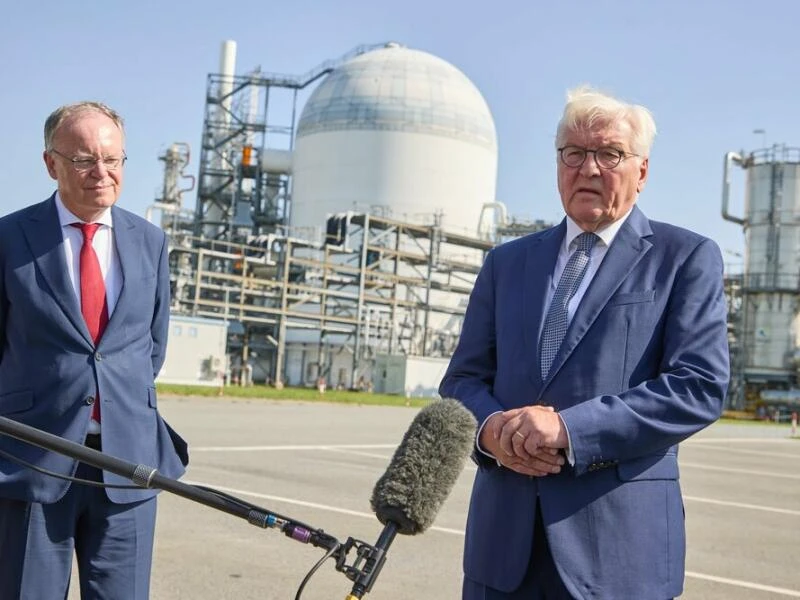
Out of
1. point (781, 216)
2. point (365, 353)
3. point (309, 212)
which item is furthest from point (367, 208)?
point (781, 216)

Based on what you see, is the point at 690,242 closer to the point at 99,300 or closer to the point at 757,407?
the point at 99,300

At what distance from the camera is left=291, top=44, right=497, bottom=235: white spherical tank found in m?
53.3

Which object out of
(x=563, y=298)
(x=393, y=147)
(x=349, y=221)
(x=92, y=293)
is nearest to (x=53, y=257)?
(x=92, y=293)

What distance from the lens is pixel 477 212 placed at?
5612cm

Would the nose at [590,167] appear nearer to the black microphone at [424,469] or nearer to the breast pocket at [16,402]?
the black microphone at [424,469]

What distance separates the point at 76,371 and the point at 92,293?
0.88 feet

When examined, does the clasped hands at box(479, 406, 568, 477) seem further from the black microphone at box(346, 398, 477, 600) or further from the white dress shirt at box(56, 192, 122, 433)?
the white dress shirt at box(56, 192, 122, 433)

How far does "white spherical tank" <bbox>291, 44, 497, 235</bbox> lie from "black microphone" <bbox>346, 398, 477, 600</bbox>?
5041cm

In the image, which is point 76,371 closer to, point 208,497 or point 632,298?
point 208,497

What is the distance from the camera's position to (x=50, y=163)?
3.51 metres

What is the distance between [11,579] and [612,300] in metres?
2.02

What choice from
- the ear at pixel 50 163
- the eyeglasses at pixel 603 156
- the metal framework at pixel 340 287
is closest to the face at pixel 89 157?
the ear at pixel 50 163

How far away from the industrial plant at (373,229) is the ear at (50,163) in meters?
42.4

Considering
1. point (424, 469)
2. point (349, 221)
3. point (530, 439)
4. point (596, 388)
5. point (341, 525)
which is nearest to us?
point (424, 469)
